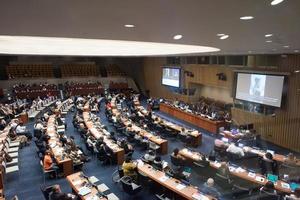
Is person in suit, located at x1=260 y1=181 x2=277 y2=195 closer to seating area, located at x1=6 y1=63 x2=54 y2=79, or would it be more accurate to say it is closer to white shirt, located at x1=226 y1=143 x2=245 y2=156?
white shirt, located at x1=226 y1=143 x2=245 y2=156

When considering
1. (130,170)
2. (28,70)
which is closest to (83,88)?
(28,70)

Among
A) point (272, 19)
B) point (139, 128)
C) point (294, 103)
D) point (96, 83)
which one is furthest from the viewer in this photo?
point (96, 83)

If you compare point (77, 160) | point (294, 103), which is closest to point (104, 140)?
point (77, 160)

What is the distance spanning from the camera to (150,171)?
8766mm

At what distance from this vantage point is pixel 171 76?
893 inches

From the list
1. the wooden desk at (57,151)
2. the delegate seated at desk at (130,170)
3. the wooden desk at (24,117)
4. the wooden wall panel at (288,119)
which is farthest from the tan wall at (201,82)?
the wooden desk at (24,117)

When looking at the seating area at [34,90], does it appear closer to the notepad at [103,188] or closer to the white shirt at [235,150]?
the notepad at [103,188]

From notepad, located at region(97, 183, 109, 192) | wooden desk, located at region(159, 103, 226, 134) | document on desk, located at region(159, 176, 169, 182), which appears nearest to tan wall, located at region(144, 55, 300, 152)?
wooden desk, located at region(159, 103, 226, 134)

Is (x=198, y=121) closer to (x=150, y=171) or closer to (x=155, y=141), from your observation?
(x=155, y=141)

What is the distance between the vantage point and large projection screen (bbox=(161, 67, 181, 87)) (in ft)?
71.6

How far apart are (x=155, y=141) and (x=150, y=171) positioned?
12.4ft

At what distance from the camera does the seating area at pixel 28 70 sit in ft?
84.5

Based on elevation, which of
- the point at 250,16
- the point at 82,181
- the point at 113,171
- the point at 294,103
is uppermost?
the point at 250,16

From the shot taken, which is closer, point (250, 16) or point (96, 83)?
point (250, 16)
